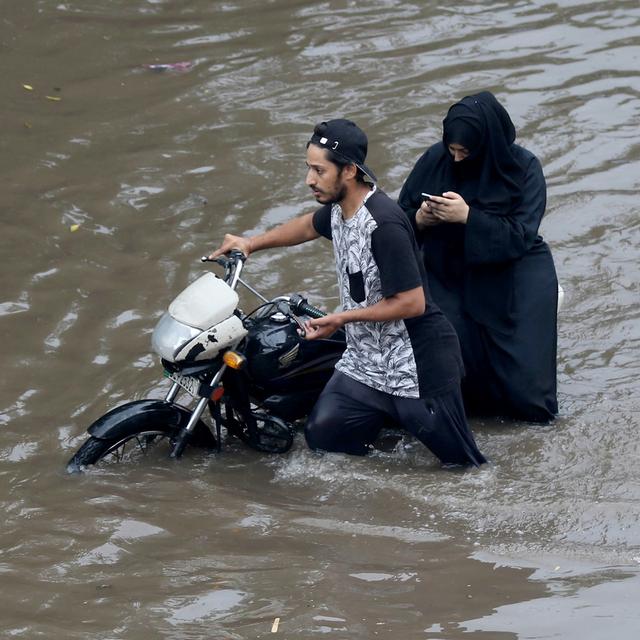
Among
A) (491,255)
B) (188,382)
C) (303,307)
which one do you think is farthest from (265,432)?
(491,255)

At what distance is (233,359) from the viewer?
5.40m

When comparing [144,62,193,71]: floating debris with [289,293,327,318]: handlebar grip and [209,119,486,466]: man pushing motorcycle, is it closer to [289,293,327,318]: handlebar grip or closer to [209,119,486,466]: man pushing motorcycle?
[209,119,486,466]: man pushing motorcycle

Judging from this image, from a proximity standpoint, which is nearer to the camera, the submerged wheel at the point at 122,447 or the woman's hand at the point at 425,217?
the submerged wheel at the point at 122,447

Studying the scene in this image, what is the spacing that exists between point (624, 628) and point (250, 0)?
925 centimetres

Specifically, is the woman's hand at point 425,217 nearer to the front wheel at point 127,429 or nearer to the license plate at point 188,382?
the license plate at point 188,382

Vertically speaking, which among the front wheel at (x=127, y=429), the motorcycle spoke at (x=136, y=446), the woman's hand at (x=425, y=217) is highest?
the woman's hand at (x=425, y=217)

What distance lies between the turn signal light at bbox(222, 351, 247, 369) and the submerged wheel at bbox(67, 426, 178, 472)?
0.50 m

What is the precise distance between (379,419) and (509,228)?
3.65 ft

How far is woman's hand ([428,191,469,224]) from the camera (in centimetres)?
554

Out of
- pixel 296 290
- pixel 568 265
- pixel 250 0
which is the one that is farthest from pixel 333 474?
pixel 250 0

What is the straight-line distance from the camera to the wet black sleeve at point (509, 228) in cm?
566

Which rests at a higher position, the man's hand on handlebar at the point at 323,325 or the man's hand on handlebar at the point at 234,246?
the man's hand on handlebar at the point at 234,246

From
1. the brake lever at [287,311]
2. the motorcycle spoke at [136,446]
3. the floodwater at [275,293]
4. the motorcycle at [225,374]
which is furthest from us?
the motorcycle spoke at [136,446]

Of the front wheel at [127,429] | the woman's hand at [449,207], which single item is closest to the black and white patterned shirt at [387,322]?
the woman's hand at [449,207]
